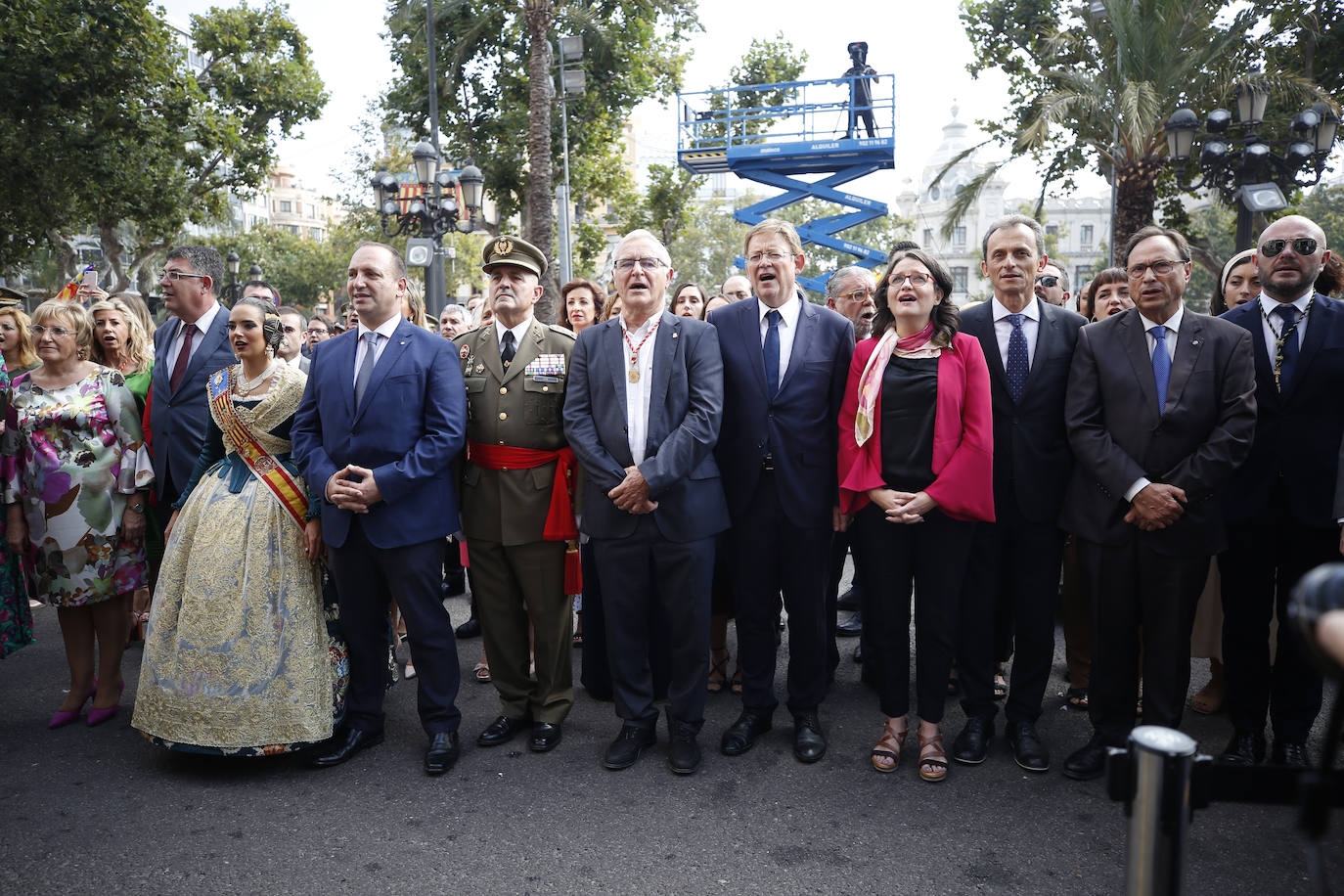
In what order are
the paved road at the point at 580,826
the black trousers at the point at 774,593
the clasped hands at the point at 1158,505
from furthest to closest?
the black trousers at the point at 774,593 < the clasped hands at the point at 1158,505 < the paved road at the point at 580,826

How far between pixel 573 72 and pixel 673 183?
9.36 m

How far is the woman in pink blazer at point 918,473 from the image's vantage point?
3775 mm

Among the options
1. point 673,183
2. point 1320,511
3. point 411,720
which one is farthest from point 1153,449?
point 673,183

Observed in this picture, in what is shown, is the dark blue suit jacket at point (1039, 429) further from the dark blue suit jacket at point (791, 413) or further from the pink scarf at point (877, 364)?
the dark blue suit jacket at point (791, 413)

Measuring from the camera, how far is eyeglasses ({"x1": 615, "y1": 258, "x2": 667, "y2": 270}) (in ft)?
13.3

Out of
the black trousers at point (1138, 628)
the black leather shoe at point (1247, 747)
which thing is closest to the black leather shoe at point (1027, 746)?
the black trousers at point (1138, 628)

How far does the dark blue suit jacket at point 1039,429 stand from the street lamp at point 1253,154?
27.8ft

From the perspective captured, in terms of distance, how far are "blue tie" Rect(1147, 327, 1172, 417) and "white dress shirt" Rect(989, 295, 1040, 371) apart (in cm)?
46

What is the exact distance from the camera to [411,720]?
4574 mm

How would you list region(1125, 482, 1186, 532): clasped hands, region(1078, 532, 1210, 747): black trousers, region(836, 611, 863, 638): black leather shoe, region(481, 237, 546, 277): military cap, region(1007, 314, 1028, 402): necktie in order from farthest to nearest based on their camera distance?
region(836, 611, 863, 638): black leather shoe, region(481, 237, 546, 277): military cap, region(1007, 314, 1028, 402): necktie, region(1078, 532, 1210, 747): black trousers, region(1125, 482, 1186, 532): clasped hands

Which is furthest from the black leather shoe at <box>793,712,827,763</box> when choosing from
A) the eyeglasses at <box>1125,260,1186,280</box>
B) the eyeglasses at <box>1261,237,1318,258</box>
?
the eyeglasses at <box>1261,237,1318,258</box>

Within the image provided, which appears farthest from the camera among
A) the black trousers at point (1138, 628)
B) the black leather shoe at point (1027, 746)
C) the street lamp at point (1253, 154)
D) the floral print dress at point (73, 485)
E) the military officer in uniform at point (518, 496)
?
the street lamp at point (1253, 154)

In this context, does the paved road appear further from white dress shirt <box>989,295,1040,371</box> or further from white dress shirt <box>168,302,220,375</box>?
white dress shirt <box>168,302,220,375</box>

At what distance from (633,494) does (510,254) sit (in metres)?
1.35
